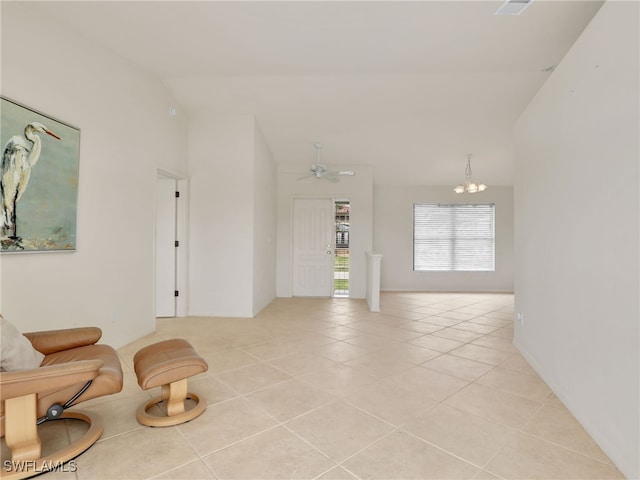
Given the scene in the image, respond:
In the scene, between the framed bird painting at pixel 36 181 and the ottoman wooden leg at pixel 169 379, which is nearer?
the ottoman wooden leg at pixel 169 379

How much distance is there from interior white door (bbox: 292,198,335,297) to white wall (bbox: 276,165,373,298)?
0.14 m

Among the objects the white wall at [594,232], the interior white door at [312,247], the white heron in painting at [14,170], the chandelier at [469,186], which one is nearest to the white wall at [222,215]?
the interior white door at [312,247]

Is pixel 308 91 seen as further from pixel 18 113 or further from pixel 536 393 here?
pixel 536 393

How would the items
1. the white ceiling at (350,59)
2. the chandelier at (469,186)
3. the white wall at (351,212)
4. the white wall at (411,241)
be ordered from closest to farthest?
the white ceiling at (350,59), the chandelier at (469,186), the white wall at (351,212), the white wall at (411,241)

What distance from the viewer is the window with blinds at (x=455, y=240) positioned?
8.57 meters

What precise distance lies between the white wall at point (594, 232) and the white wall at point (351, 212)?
4.25 metres

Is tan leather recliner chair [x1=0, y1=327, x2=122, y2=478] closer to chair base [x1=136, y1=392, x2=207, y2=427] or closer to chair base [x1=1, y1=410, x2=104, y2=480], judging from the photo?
chair base [x1=1, y1=410, x2=104, y2=480]

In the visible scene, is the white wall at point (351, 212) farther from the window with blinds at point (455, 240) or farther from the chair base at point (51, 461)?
the chair base at point (51, 461)

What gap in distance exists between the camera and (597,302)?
7.01 ft

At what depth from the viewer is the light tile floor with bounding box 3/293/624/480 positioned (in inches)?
71.7

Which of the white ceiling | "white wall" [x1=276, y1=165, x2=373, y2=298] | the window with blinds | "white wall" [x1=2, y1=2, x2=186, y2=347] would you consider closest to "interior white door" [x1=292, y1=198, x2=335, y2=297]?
"white wall" [x1=276, y1=165, x2=373, y2=298]

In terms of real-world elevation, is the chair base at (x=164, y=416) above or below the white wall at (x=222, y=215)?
below

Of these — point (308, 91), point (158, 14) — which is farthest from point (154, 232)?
point (308, 91)

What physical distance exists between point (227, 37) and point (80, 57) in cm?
138
